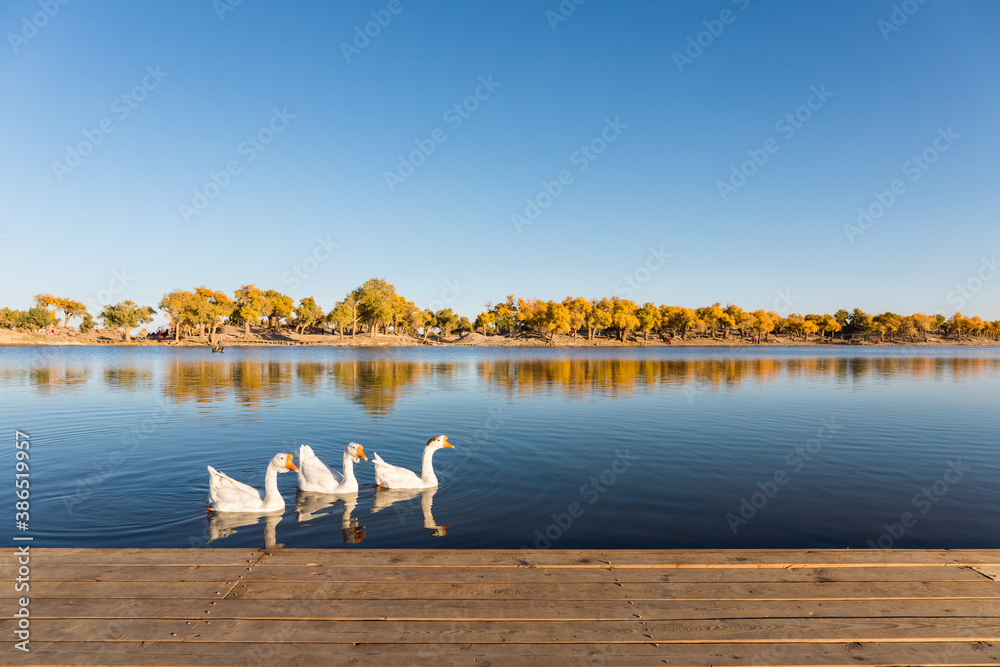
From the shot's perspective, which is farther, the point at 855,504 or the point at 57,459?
the point at 57,459

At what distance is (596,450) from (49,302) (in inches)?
8181

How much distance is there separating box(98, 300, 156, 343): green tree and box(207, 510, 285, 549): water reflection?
184 meters

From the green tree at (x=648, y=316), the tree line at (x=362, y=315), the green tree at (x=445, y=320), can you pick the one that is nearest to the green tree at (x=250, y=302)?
the tree line at (x=362, y=315)

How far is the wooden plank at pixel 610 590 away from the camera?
6145mm

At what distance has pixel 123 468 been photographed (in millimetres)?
15555

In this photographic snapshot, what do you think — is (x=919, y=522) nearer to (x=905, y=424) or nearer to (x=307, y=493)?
(x=307, y=493)

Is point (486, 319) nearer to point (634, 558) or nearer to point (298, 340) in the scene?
point (298, 340)

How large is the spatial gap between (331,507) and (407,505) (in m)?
1.71

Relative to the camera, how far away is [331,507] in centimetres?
1216

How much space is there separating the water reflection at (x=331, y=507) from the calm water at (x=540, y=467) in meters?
0.08

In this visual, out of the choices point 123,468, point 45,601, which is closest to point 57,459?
point 123,468

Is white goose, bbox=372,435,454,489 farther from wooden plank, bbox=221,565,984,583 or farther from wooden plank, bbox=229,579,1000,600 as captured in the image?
wooden plank, bbox=229,579,1000,600

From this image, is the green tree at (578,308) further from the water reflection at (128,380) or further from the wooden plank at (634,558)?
the wooden plank at (634,558)

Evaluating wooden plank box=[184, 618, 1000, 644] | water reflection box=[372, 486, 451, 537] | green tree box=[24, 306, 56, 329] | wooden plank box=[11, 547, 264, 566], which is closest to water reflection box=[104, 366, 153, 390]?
water reflection box=[372, 486, 451, 537]
